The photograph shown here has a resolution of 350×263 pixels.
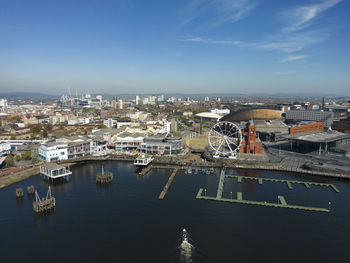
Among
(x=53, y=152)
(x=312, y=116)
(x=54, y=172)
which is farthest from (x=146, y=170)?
(x=312, y=116)

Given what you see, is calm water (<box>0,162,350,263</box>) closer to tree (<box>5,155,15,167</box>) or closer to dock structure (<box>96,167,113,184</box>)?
dock structure (<box>96,167,113,184</box>)

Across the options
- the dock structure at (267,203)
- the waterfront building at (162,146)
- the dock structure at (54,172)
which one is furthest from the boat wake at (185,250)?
the waterfront building at (162,146)

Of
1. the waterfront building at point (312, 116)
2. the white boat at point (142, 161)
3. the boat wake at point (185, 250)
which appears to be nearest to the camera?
the boat wake at point (185, 250)

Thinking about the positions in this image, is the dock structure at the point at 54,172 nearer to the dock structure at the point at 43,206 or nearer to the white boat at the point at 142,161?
the dock structure at the point at 43,206

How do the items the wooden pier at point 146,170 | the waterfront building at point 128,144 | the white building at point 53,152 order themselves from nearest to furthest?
the wooden pier at point 146,170
the white building at point 53,152
the waterfront building at point 128,144

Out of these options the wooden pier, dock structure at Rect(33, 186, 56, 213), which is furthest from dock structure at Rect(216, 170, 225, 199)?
dock structure at Rect(33, 186, 56, 213)

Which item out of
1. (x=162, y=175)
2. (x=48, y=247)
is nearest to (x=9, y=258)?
(x=48, y=247)
